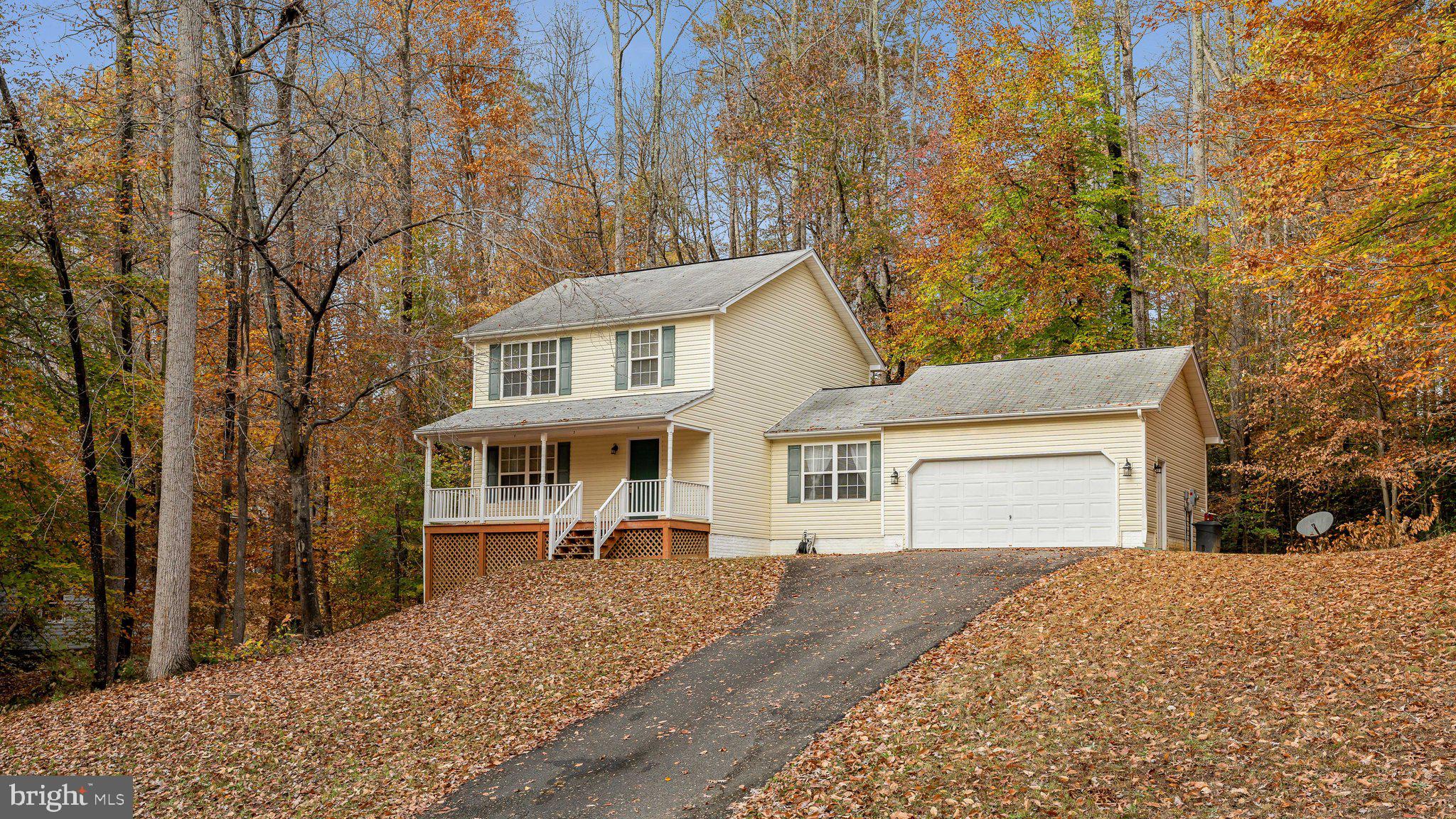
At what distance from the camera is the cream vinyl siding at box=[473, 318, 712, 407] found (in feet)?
73.2

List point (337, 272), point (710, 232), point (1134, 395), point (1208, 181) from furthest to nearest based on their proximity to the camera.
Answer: point (710, 232) → point (1208, 181) → point (1134, 395) → point (337, 272)

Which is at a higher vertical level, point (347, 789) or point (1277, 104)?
point (1277, 104)

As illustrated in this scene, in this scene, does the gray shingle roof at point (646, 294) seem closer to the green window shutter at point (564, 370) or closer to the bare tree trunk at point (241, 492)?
the green window shutter at point (564, 370)

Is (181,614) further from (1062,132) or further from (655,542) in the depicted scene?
(1062,132)

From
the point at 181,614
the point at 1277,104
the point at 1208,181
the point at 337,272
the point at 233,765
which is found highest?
the point at 1208,181

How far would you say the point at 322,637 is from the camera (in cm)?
1794

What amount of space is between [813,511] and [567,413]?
5449mm

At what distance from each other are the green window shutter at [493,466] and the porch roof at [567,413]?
0.85m

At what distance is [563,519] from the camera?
70.1 feet

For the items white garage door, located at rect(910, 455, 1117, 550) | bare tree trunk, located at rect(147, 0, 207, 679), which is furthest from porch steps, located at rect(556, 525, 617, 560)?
bare tree trunk, located at rect(147, 0, 207, 679)

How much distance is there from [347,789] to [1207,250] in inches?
956

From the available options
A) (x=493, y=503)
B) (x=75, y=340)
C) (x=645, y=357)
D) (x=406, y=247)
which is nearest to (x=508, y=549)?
(x=493, y=503)

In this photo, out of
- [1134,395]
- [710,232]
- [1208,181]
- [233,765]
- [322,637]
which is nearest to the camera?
[233,765]

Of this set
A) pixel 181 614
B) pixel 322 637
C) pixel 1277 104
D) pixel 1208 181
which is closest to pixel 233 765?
pixel 181 614
